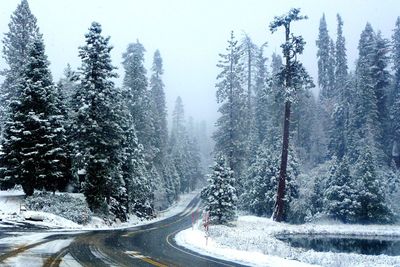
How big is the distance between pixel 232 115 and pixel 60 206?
24604 mm

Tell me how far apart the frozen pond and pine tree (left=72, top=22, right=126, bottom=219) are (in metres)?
14.5

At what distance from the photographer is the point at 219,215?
33.3 m

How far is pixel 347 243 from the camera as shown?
30266 mm

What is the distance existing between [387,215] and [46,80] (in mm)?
31988

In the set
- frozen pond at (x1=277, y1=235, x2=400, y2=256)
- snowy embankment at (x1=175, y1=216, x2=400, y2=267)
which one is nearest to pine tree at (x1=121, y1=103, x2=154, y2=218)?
snowy embankment at (x1=175, y1=216, x2=400, y2=267)

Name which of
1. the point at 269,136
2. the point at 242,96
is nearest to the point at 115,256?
the point at 242,96

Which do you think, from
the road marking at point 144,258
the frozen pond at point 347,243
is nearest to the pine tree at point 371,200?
the frozen pond at point 347,243

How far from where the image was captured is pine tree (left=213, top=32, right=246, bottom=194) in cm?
4966

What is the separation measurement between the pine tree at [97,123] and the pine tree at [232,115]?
56.6ft

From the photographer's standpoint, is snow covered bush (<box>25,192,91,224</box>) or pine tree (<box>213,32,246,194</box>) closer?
snow covered bush (<box>25,192,91,224</box>)

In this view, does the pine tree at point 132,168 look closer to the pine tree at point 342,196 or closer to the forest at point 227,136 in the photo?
the forest at point 227,136

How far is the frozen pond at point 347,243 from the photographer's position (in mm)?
26319

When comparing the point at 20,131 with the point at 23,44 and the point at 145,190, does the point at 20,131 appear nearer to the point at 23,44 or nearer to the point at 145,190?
the point at 145,190

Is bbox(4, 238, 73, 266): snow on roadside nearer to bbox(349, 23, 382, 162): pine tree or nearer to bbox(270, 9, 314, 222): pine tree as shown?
bbox(270, 9, 314, 222): pine tree
